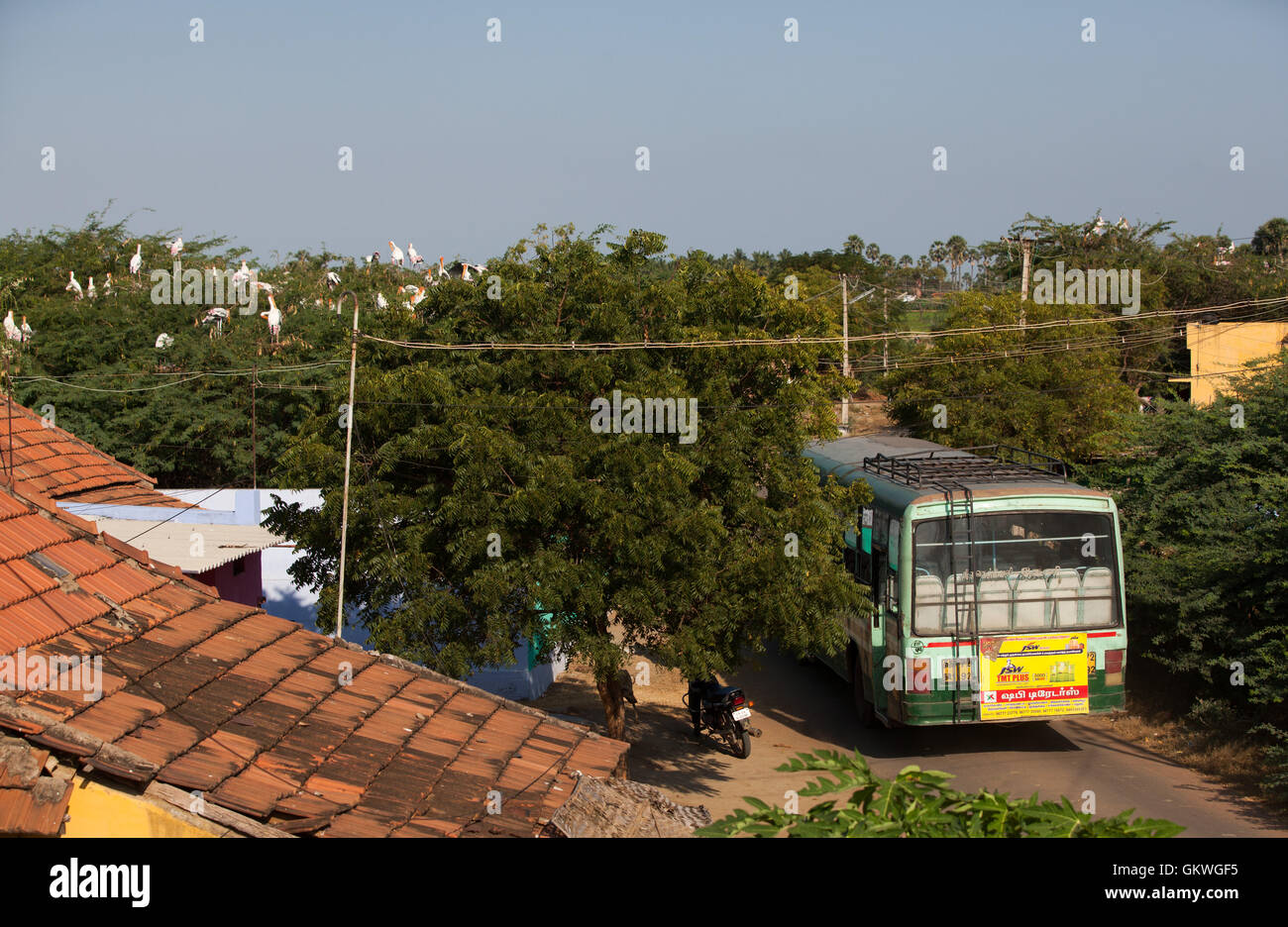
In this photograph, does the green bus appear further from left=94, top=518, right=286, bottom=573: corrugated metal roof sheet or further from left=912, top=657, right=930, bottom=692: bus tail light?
left=94, top=518, right=286, bottom=573: corrugated metal roof sheet

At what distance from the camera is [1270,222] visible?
5766 cm

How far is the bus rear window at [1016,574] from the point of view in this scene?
11.6 metres

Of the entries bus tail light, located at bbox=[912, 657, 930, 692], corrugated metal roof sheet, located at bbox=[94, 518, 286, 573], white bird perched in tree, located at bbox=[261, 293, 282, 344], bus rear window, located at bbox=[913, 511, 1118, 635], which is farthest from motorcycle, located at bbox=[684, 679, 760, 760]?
white bird perched in tree, located at bbox=[261, 293, 282, 344]

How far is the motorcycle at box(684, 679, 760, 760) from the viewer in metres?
13.8

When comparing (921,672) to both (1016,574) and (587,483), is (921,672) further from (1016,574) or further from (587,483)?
(587,483)

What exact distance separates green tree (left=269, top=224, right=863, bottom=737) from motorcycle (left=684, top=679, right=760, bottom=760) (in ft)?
9.47

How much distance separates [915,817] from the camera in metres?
3.20

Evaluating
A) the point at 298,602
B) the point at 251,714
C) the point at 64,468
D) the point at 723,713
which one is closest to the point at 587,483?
the point at 251,714

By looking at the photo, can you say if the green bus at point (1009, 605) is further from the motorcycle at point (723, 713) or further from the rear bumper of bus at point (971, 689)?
the motorcycle at point (723, 713)

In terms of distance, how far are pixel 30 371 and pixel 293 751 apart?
78.9ft

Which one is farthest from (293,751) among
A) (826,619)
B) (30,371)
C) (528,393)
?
(30,371)

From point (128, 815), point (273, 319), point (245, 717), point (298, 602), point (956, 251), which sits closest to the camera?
point (128, 815)

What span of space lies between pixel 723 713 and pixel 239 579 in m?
7.10
